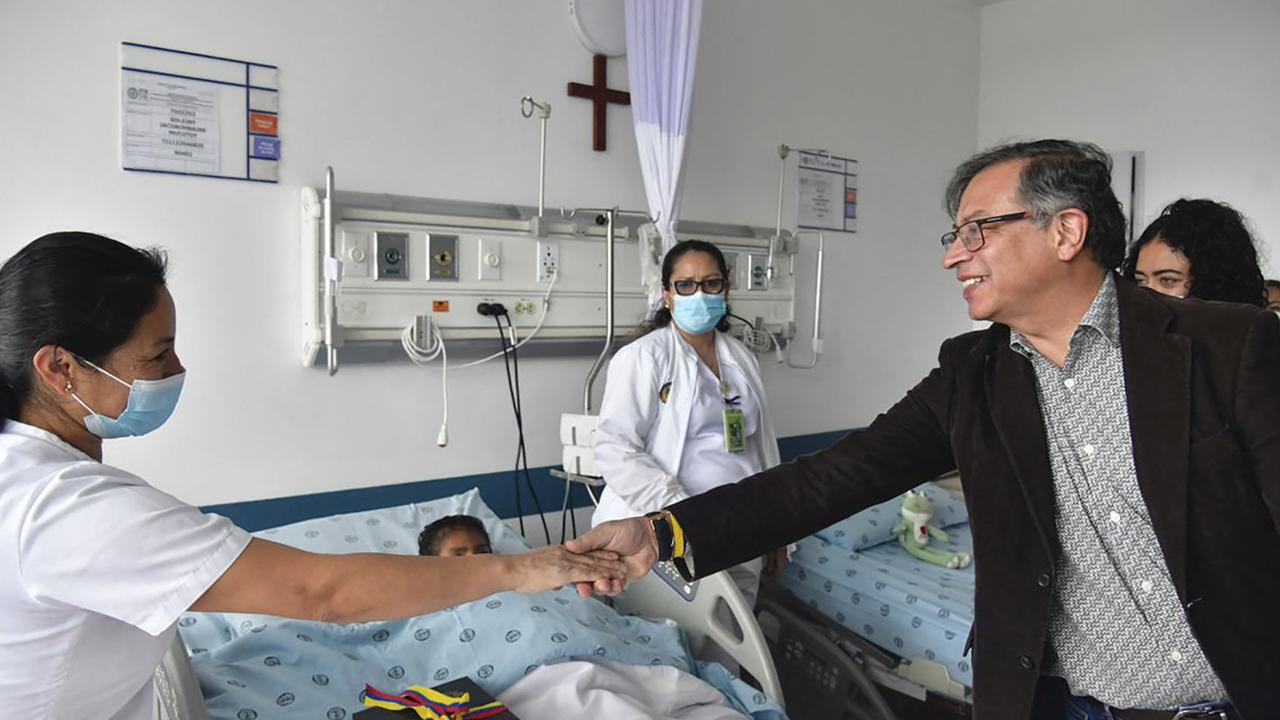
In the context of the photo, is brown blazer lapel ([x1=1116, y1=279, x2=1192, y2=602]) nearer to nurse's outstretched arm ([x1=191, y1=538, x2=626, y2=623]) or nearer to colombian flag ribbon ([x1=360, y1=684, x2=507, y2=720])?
nurse's outstretched arm ([x1=191, y1=538, x2=626, y2=623])

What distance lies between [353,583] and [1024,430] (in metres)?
1.04

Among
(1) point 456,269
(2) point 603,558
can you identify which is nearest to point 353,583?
(2) point 603,558

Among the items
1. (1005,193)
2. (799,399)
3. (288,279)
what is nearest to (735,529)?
(1005,193)

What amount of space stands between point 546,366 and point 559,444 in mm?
314

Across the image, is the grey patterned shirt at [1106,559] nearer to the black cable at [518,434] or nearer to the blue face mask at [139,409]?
the blue face mask at [139,409]

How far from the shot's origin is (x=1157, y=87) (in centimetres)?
441

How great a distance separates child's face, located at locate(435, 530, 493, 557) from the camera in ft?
8.39

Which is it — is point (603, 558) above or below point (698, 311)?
below

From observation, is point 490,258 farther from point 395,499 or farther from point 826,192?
point 826,192

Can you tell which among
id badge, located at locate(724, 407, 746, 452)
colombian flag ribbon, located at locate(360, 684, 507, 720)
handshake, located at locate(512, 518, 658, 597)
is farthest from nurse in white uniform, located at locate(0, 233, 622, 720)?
id badge, located at locate(724, 407, 746, 452)

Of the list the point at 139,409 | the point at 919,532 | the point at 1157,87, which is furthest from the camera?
the point at 1157,87

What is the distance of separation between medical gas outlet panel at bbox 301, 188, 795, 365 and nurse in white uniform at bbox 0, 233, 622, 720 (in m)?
1.41

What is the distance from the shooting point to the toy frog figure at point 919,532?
3304 mm

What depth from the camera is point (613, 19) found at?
3.37 m
